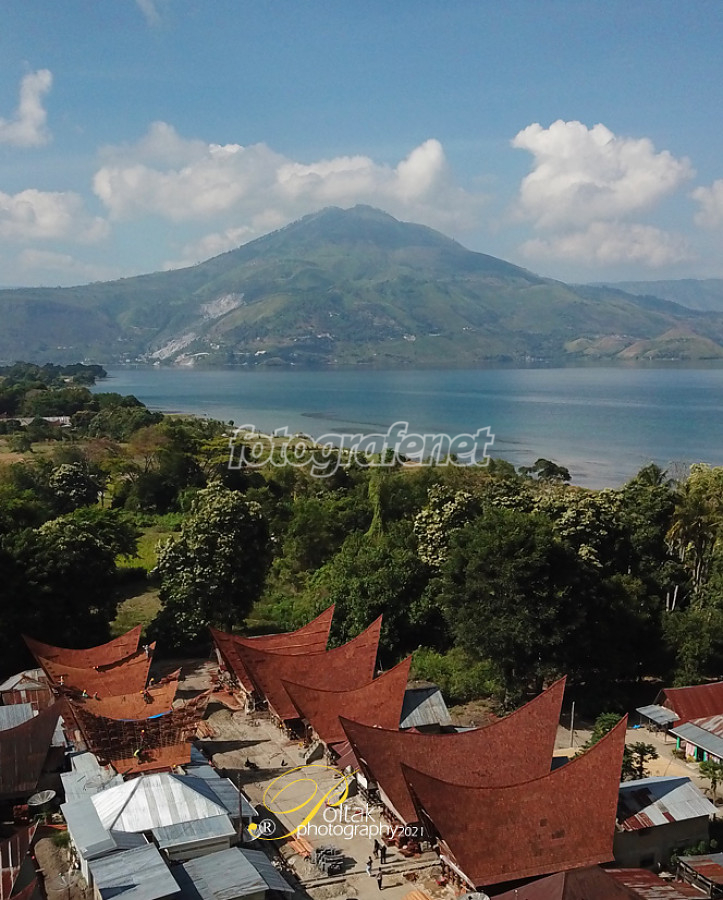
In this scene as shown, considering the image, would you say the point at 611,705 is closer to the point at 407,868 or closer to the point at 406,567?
the point at 406,567

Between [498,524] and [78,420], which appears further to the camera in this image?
[78,420]

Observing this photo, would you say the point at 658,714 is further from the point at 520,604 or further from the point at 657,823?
the point at 657,823

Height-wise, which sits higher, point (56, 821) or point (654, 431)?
point (654, 431)

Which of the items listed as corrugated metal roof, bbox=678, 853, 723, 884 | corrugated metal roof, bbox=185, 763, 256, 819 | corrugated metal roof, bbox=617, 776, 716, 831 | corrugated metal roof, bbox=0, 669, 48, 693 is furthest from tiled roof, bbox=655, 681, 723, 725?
corrugated metal roof, bbox=0, 669, 48, 693

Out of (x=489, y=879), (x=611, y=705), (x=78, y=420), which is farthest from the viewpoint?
(x=78, y=420)

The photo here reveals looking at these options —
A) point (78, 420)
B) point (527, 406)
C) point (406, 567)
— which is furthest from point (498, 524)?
point (527, 406)

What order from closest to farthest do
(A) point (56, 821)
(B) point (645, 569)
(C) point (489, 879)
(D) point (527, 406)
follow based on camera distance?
(C) point (489, 879) → (A) point (56, 821) → (B) point (645, 569) → (D) point (527, 406)
